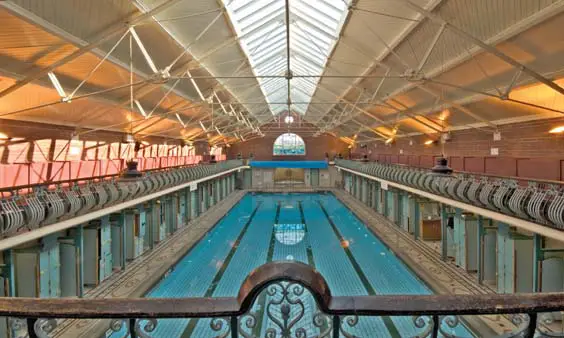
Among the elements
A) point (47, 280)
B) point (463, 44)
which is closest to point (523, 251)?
point (463, 44)

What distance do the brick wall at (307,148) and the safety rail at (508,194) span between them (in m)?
25.6

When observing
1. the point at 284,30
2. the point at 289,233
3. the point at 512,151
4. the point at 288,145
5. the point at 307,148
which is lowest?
the point at 289,233

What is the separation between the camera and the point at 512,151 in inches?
464

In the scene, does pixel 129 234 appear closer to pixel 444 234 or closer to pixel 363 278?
pixel 363 278

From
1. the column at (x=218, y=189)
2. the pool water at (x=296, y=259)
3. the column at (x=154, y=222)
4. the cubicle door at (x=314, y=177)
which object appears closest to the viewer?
the pool water at (x=296, y=259)

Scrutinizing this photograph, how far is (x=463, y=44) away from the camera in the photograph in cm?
898

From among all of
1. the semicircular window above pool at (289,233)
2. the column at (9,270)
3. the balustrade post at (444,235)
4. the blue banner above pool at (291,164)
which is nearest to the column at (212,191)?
the semicircular window above pool at (289,233)

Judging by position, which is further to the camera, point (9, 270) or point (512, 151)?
point (512, 151)

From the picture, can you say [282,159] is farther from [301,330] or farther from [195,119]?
[301,330]

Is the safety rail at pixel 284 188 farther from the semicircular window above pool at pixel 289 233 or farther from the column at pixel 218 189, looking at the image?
the semicircular window above pool at pixel 289 233

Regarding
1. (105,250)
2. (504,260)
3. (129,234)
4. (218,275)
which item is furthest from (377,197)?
(105,250)

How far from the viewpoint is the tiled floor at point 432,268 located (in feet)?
23.4

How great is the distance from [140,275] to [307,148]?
28849mm

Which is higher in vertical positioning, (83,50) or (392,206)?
(83,50)
